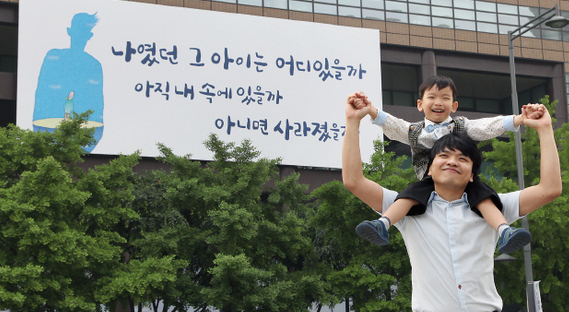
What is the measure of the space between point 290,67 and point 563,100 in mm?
14919

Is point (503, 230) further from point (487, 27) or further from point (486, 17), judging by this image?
point (486, 17)

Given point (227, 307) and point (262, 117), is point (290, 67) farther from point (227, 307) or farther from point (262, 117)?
point (227, 307)

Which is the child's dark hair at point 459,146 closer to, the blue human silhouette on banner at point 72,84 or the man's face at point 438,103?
the man's face at point 438,103

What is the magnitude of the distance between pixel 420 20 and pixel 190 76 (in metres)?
11.9

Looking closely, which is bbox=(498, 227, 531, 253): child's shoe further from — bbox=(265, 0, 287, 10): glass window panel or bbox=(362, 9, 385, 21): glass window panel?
bbox=(362, 9, 385, 21): glass window panel

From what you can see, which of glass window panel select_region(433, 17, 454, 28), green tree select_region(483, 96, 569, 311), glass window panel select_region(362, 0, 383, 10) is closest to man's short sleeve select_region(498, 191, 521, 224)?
green tree select_region(483, 96, 569, 311)

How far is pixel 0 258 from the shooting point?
620 inches

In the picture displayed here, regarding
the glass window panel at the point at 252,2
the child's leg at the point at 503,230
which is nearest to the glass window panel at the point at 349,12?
the glass window panel at the point at 252,2

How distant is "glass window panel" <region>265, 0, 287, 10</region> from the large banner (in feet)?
5.88

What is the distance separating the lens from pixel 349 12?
1245 inches

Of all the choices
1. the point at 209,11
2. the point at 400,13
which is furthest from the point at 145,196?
the point at 400,13

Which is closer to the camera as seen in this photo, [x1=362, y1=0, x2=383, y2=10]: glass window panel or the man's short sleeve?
the man's short sleeve

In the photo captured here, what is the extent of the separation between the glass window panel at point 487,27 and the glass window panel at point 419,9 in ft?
9.32

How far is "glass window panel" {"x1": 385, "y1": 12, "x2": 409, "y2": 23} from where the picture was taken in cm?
3203
